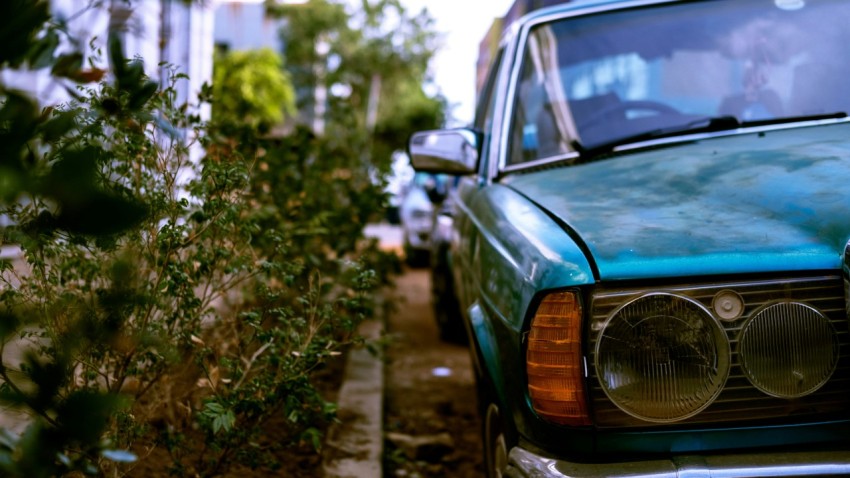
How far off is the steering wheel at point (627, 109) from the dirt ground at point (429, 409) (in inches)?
59.4

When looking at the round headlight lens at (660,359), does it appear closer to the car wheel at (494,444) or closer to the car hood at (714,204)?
the car hood at (714,204)

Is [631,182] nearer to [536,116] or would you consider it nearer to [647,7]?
[536,116]

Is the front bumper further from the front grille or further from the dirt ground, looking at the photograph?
the dirt ground

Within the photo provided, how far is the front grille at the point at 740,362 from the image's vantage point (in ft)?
6.54

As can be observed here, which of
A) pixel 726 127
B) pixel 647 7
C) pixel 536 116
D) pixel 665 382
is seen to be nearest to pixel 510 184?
pixel 536 116

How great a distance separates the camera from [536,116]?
360cm

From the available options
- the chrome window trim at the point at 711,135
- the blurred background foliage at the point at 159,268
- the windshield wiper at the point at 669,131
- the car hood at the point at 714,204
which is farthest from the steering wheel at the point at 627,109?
the blurred background foliage at the point at 159,268

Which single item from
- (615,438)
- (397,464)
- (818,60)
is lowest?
(397,464)

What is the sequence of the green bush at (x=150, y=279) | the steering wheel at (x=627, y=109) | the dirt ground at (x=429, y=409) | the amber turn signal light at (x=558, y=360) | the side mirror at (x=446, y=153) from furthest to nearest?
the dirt ground at (x=429, y=409) < the side mirror at (x=446, y=153) < the steering wheel at (x=627, y=109) < the amber turn signal light at (x=558, y=360) < the green bush at (x=150, y=279)

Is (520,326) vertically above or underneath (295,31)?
underneath

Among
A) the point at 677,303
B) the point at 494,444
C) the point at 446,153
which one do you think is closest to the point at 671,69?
the point at 446,153

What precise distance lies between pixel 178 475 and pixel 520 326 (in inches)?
51.4

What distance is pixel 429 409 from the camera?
5297mm

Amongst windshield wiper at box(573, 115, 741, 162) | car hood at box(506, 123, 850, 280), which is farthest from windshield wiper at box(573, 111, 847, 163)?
car hood at box(506, 123, 850, 280)
